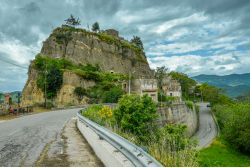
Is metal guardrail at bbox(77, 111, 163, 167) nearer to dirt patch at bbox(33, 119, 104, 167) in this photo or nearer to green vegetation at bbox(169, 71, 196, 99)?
dirt patch at bbox(33, 119, 104, 167)

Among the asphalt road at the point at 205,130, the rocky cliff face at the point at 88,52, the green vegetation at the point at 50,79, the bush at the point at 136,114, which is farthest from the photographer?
the rocky cliff face at the point at 88,52

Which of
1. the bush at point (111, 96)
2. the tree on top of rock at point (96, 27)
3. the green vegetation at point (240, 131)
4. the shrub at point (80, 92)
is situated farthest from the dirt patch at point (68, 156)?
the tree on top of rock at point (96, 27)

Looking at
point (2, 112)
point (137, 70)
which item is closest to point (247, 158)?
point (2, 112)

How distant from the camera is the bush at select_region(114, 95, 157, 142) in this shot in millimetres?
29916

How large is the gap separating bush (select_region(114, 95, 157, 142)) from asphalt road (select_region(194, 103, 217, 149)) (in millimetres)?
33052

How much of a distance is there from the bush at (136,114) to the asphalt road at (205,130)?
108 feet

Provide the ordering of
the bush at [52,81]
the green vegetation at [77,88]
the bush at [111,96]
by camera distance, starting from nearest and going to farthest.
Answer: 1. the bush at [111,96]
2. the green vegetation at [77,88]
3. the bush at [52,81]

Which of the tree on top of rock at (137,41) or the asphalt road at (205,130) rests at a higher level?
the tree on top of rock at (137,41)

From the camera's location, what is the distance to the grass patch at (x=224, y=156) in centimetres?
5169

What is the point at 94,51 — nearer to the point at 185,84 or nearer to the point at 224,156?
the point at 185,84

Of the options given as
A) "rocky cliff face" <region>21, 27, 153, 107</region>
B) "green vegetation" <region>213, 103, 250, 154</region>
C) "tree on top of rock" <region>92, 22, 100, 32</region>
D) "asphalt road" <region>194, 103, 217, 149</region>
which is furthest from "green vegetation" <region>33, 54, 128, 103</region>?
"tree on top of rock" <region>92, 22, 100, 32</region>

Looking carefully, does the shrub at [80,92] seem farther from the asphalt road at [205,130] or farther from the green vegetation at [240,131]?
the green vegetation at [240,131]

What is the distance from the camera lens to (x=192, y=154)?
636 centimetres

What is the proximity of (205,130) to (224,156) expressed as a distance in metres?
30.2
